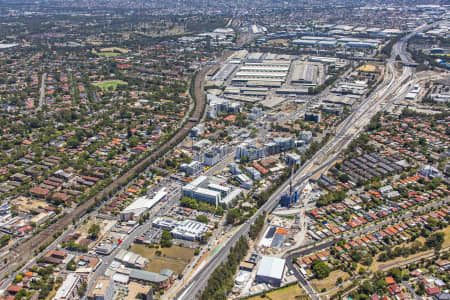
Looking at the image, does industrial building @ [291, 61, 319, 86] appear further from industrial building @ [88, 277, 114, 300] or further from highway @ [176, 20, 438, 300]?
industrial building @ [88, 277, 114, 300]

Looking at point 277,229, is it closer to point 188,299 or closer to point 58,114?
point 188,299

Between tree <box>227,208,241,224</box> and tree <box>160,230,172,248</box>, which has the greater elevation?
tree <box>227,208,241,224</box>

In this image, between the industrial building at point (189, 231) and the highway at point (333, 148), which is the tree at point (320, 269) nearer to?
the highway at point (333, 148)

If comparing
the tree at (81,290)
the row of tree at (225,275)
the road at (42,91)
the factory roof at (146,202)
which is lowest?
the tree at (81,290)

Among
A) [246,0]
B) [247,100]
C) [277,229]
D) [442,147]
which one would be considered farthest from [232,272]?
[246,0]

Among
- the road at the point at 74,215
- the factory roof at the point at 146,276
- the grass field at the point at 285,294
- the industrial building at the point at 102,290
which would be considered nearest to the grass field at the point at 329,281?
the grass field at the point at 285,294

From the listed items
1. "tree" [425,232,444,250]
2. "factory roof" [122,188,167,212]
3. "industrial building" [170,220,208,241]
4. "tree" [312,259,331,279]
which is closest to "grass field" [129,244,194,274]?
"industrial building" [170,220,208,241]
